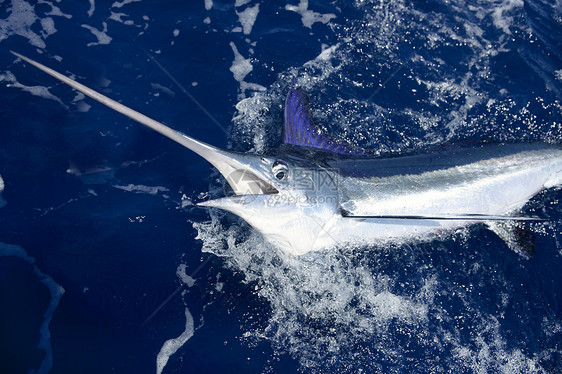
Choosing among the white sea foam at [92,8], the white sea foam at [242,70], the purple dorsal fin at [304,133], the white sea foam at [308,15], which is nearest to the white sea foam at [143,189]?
the purple dorsal fin at [304,133]

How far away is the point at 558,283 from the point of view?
159 inches

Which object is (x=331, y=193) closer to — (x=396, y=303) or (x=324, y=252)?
(x=324, y=252)

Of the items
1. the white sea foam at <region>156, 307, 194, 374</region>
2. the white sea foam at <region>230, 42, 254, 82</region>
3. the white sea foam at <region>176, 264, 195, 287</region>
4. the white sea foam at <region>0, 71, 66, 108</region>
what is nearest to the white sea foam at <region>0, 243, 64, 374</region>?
the white sea foam at <region>156, 307, 194, 374</region>

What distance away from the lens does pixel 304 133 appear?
434 cm

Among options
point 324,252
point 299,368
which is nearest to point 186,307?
point 299,368

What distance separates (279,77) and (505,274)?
3.53 metres

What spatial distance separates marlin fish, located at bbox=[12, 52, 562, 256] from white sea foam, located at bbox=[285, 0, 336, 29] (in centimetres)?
163

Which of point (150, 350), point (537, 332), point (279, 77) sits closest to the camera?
point (150, 350)

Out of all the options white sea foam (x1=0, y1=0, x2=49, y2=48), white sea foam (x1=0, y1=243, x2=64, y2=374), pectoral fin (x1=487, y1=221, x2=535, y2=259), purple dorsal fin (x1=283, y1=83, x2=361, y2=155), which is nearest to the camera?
white sea foam (x1=0, y1=243, x2=64, y2=374)

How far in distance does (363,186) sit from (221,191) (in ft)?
4.95

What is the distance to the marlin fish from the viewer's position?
11.0 feet

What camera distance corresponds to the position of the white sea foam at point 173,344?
3186 mm

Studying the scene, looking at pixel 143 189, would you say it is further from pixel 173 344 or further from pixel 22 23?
pixel 22 23

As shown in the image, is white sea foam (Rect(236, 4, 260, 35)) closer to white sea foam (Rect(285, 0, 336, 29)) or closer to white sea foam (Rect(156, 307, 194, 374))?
white sea foam (Rect(285, 0, 336, 29))
